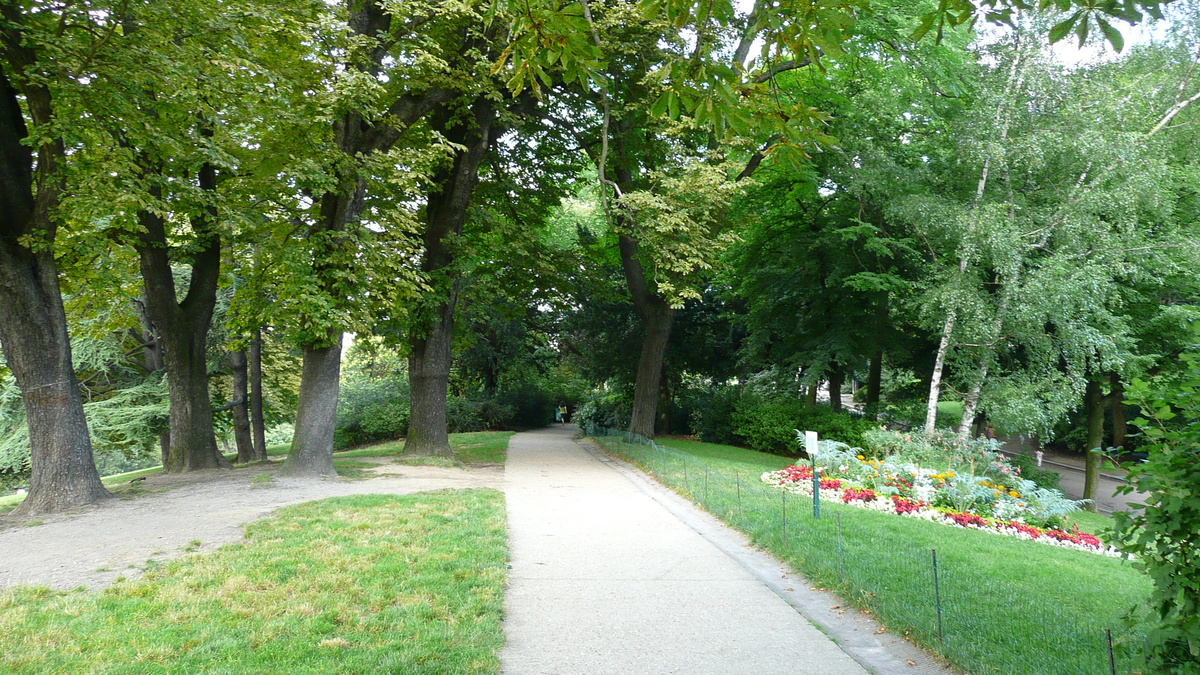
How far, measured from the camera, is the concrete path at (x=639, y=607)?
4773mm

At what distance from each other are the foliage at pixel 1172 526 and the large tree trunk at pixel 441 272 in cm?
1456

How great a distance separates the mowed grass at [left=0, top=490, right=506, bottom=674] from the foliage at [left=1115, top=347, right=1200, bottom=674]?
3.72 m

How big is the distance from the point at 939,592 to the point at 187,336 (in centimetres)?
1449

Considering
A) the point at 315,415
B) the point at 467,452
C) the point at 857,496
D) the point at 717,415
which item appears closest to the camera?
the point at 857,496

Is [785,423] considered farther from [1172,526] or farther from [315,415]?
[1172,526]

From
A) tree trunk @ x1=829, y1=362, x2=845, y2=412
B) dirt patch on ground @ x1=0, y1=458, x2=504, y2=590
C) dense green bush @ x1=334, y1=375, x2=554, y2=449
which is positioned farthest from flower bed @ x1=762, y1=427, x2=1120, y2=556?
dense green bush @ x1=334, y1=375, x2=554, y2=449

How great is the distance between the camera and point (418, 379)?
17281 millimetres

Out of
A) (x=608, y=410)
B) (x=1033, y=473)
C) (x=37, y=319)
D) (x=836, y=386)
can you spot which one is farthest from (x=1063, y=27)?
(x=608, y=410)

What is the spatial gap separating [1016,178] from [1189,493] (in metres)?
17.0

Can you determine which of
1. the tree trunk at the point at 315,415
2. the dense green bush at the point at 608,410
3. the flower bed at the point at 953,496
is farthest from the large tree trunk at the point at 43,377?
the dense green bush at the point at 608,410

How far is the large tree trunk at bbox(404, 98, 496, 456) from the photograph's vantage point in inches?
655

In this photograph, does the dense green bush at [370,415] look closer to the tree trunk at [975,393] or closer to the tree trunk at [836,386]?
the tree trunk at [836,386]

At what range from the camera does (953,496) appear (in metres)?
11.3

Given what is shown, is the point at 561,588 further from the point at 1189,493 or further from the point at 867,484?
the point at 867,484
